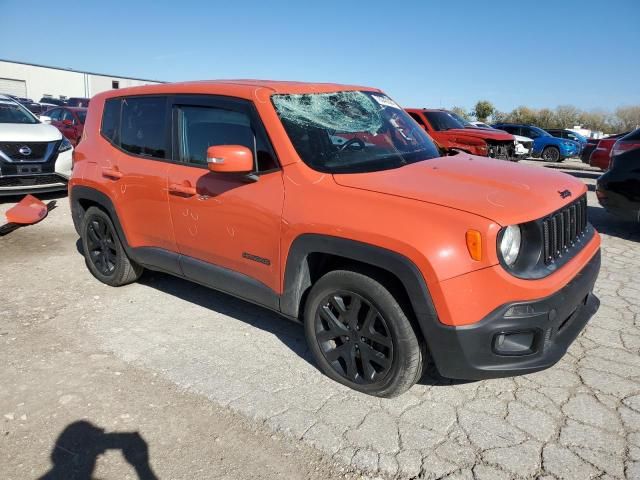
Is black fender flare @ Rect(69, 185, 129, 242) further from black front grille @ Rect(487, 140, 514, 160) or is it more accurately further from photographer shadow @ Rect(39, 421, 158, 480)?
black front grille @ Rect(487, 140, 514, 160)

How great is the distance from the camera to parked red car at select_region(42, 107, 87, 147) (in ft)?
45.4

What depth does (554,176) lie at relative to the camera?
10.7 feet

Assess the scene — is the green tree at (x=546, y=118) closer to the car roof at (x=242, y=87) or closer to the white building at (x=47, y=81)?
the white building at (x=47, y=81)

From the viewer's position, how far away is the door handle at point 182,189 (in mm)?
3492

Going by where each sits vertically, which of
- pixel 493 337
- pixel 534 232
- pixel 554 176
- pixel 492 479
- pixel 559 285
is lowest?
pixel 492 479

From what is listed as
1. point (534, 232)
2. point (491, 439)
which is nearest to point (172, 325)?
point (491, 439)

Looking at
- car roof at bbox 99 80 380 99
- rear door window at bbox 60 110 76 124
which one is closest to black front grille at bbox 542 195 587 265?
car roof at bbox 99 80 380 99

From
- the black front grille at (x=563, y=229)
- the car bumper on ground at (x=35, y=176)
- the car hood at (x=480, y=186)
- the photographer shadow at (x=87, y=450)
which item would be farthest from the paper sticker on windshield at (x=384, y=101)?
the car bumper on ground at (x=35, y=176)

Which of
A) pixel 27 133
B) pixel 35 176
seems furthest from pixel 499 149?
pixel 27 133

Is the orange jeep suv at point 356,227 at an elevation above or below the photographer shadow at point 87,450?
above

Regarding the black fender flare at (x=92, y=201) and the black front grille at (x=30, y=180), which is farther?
the black front grille at (x=30, y=180)

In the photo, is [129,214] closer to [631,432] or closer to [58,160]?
[631,432]

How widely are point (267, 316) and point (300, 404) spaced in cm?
129

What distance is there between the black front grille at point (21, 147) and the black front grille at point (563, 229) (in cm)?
798
